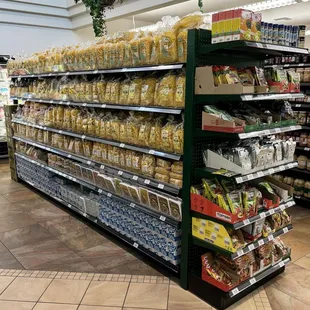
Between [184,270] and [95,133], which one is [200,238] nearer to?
[184,270]

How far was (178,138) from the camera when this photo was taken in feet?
9.37

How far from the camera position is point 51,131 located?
5.08 meters

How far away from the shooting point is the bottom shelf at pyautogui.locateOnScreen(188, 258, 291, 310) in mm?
2629

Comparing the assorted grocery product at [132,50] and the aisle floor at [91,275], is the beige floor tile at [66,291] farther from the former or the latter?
the assorted grocery product at [132,50]

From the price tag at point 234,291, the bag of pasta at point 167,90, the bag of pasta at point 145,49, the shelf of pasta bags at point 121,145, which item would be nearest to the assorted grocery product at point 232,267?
the price tag at point 234,291

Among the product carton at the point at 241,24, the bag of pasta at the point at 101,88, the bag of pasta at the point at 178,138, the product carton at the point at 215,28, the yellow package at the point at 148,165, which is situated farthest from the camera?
the bag of pasta at the point at 101,88

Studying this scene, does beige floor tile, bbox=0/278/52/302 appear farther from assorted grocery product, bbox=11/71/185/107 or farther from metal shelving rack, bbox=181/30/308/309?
assorted grocery product, bbox=11/71/185/107

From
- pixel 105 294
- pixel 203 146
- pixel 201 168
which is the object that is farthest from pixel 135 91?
pixel 105 294

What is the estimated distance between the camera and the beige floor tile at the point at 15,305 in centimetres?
271

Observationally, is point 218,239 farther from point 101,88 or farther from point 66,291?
point 101,88

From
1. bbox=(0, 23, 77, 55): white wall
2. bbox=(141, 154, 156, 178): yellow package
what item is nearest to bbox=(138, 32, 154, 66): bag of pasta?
bbox=(141, 154, 156, 178): yellow package

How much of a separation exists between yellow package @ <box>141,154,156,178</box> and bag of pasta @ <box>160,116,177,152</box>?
24 cm

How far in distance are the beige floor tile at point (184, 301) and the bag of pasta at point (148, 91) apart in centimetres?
174

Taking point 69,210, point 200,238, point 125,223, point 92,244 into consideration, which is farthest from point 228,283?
point 69,210
